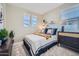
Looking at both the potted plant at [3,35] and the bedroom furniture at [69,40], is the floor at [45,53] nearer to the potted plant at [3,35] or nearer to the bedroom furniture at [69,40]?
the bedroom furniture at [69,40]

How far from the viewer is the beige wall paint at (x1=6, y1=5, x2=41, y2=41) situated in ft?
6.41

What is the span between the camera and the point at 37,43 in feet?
6.42

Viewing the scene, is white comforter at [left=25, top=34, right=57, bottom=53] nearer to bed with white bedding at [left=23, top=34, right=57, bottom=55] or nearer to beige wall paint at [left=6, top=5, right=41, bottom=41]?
bed with white bedding at [left=23, top=34, right=57, bottom=55]

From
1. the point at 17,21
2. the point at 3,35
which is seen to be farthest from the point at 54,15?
the point at 3,35

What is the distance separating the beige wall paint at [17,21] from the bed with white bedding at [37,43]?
11cm

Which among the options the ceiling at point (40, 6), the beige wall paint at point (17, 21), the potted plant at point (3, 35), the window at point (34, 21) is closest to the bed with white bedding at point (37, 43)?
the beige wall paint at point (17, 21)

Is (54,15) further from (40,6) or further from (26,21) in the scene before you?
(26,21)

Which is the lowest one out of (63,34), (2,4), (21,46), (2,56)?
(2,56)

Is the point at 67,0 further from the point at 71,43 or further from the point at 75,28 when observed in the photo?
the point at 71,43

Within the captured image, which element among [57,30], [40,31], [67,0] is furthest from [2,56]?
[67,0]

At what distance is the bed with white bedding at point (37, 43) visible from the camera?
1961mm

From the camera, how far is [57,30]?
6.68ft

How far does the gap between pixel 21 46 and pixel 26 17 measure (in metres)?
0.55

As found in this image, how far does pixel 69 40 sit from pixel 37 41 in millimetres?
586
